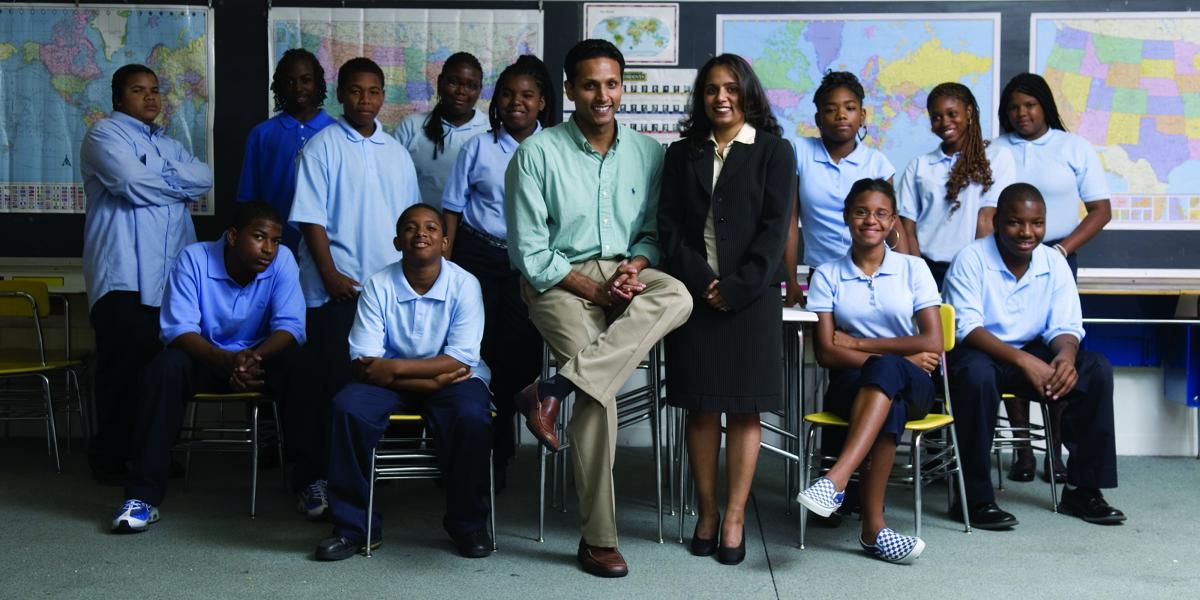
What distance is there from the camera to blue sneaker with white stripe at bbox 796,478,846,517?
2.99 meters

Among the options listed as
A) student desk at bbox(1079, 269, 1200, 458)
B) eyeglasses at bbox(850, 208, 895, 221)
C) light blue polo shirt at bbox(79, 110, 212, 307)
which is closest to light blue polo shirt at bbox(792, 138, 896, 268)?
eyeglasses at bbox(850, 208, 895, 221)

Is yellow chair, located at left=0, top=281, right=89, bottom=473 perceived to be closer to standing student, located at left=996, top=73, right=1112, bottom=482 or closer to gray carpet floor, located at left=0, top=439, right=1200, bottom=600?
gray carpet floor, located at left=0, top=439, right=1200, bottom=600

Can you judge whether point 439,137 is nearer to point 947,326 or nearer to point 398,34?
point 398,34

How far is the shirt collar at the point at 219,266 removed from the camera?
Answer: 379 cm

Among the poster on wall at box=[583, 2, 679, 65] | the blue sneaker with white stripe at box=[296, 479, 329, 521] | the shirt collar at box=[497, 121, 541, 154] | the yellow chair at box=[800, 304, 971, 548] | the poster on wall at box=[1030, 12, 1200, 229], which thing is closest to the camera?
the yellow chair at box=[800, 304, 971, 548]

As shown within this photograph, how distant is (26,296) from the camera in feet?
14.6

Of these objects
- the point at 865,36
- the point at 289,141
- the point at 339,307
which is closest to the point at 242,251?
the point at 339,307

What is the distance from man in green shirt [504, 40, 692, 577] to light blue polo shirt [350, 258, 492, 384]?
10.6 inches

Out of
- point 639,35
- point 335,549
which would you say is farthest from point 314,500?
point 639,35

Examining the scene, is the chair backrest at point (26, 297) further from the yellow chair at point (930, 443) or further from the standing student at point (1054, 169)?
the standing student at point (1054, 169)

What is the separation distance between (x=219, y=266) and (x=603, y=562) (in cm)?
176

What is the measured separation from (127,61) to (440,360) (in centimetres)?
277

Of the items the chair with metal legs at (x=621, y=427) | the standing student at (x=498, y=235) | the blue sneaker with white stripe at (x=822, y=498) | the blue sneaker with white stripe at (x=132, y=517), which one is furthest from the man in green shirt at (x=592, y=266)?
the blue sneaker with white stripe at (x=132, y=517)

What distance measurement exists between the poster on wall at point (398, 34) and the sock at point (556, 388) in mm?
2382
